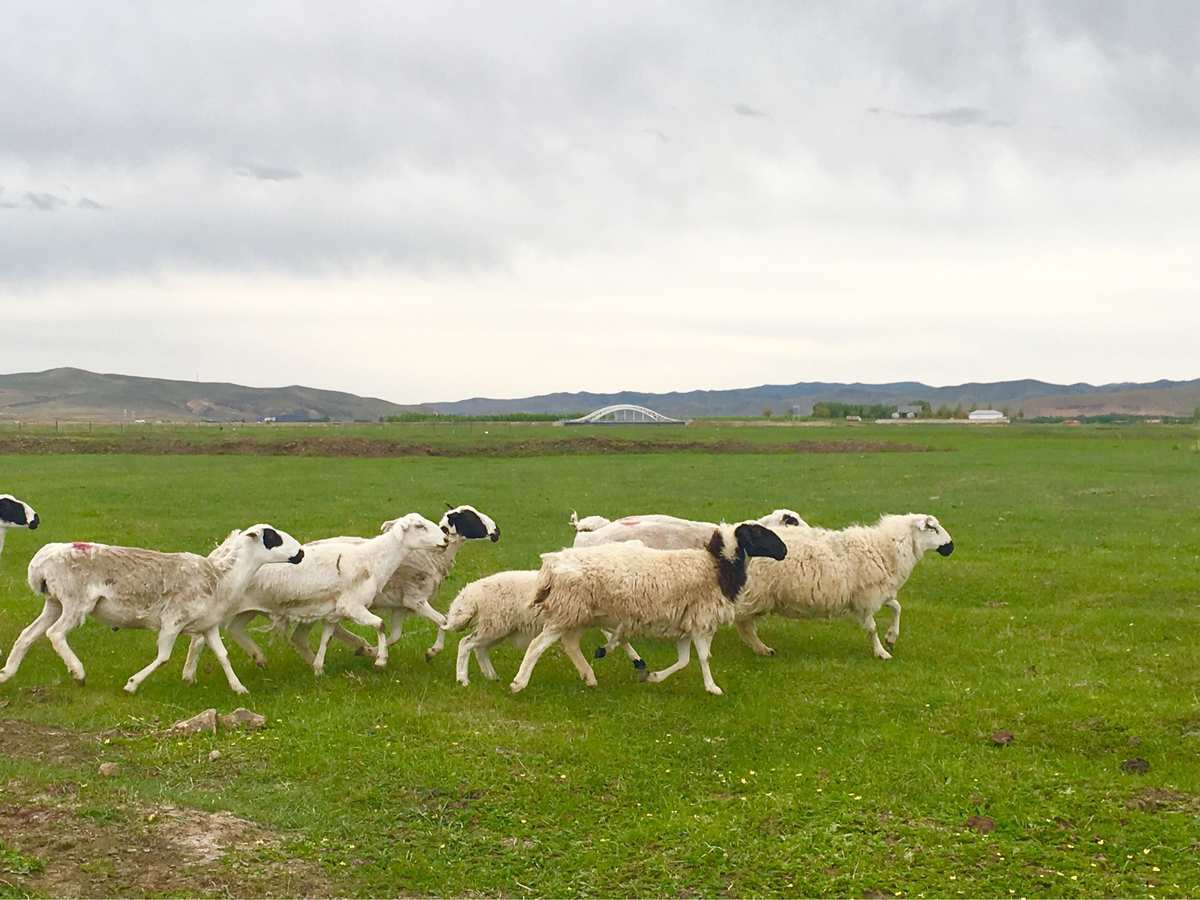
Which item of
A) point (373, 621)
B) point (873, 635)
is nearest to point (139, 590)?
point (373, 621)

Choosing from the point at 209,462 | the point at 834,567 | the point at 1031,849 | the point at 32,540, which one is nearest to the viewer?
the point at 1031,849

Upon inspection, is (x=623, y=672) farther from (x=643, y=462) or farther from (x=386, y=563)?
(x=643, y=462)

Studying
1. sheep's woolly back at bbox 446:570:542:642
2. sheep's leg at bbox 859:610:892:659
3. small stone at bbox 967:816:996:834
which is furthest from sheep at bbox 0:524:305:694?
small stone at bbox 967:816:996:834

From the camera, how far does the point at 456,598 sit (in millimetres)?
13078

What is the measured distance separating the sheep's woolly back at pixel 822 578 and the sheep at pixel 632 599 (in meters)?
1.34

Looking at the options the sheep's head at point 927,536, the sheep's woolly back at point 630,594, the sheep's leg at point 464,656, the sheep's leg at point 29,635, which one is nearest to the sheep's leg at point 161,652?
the sheep's leg at point 29,635

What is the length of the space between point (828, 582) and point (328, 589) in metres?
6.67

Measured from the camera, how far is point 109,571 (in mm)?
11883

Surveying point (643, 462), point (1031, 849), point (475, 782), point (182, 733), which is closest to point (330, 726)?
point (182, 733)

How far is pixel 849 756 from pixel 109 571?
331 inches

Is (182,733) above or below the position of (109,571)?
below

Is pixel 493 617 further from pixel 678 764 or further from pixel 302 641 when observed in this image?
pixel 678 764

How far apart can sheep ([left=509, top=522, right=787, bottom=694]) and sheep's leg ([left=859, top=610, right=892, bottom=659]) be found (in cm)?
245

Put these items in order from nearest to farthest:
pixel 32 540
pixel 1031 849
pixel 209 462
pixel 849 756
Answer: pixel 1031 849
pixel 849 756
pixel 32 540
pixel 209 462
